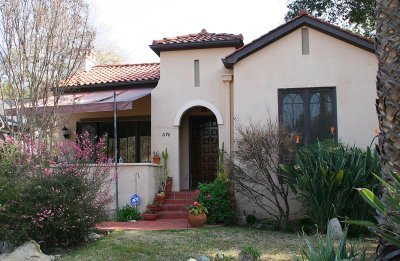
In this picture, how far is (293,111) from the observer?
15.9 meters

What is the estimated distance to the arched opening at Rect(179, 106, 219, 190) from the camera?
63.1 feet

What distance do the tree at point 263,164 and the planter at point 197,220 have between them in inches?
64.2

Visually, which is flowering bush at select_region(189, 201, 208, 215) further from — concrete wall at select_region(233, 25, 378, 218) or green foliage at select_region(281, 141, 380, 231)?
green foliage at select_region(281, 141, 380, 231)

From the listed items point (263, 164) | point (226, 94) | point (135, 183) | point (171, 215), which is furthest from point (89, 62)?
point (263, 164)

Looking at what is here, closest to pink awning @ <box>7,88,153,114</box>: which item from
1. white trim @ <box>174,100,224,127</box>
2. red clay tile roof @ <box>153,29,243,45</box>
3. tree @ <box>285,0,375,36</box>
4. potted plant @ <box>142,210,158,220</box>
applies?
white trim @ <box>174,100,224,127</box>

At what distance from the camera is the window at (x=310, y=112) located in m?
15.6

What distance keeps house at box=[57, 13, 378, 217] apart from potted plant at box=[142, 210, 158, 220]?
1.93ft

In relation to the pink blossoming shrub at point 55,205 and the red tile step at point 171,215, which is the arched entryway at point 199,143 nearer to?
the red tile step at point 171,215

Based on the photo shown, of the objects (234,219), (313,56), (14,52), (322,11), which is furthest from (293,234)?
(322,11)

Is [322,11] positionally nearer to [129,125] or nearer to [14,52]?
[129,125]

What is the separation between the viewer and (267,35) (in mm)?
16047

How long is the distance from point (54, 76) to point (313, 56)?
9656 mm

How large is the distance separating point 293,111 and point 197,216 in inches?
211

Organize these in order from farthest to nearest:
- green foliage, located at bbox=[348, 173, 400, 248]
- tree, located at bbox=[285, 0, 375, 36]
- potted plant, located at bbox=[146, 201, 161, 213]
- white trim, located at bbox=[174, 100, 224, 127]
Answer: tree, located at bbox=[285, 0, 375, 36] → white trim, located at bbox=[174, 100, 224, 127] → potted plant, located at bbox=[146, 201, 161, 213] → green foliage, located at bbox=[348, 173, 400, 248]
